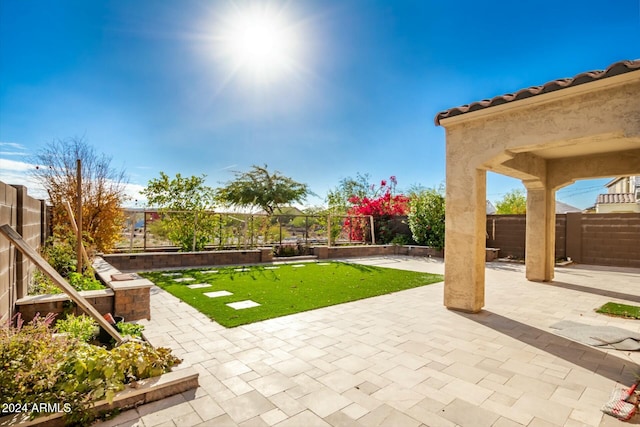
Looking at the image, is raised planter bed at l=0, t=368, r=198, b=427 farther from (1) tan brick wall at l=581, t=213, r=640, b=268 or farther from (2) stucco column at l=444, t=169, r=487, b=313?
(1) tan brick wall at l=581, t=213, r=640, b=268

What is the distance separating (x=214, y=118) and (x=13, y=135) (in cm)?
577

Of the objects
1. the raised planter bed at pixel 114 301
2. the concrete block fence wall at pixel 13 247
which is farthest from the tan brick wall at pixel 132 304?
the concrete block fence wall at pixel 13 247

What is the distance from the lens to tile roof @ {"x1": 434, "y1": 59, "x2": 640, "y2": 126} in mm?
3658

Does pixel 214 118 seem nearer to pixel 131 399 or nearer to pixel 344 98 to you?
pixel 344 98

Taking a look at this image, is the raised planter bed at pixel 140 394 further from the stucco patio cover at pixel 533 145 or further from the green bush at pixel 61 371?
Result: the stucco patio cover at pixel 533 145

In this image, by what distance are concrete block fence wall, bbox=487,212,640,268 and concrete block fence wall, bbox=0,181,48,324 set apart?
15021 mm

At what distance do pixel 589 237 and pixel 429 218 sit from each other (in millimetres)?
5875

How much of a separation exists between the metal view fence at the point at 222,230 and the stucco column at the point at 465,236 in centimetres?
816

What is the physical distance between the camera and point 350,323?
4.84m

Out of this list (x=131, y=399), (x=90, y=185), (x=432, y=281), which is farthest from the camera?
(x=90, y=185)

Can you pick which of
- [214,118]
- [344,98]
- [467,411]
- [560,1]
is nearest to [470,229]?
[467,411]

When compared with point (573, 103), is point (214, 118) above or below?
above

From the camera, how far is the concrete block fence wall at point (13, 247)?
3.28 m

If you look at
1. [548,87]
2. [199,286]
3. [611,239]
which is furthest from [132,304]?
[611,239]
